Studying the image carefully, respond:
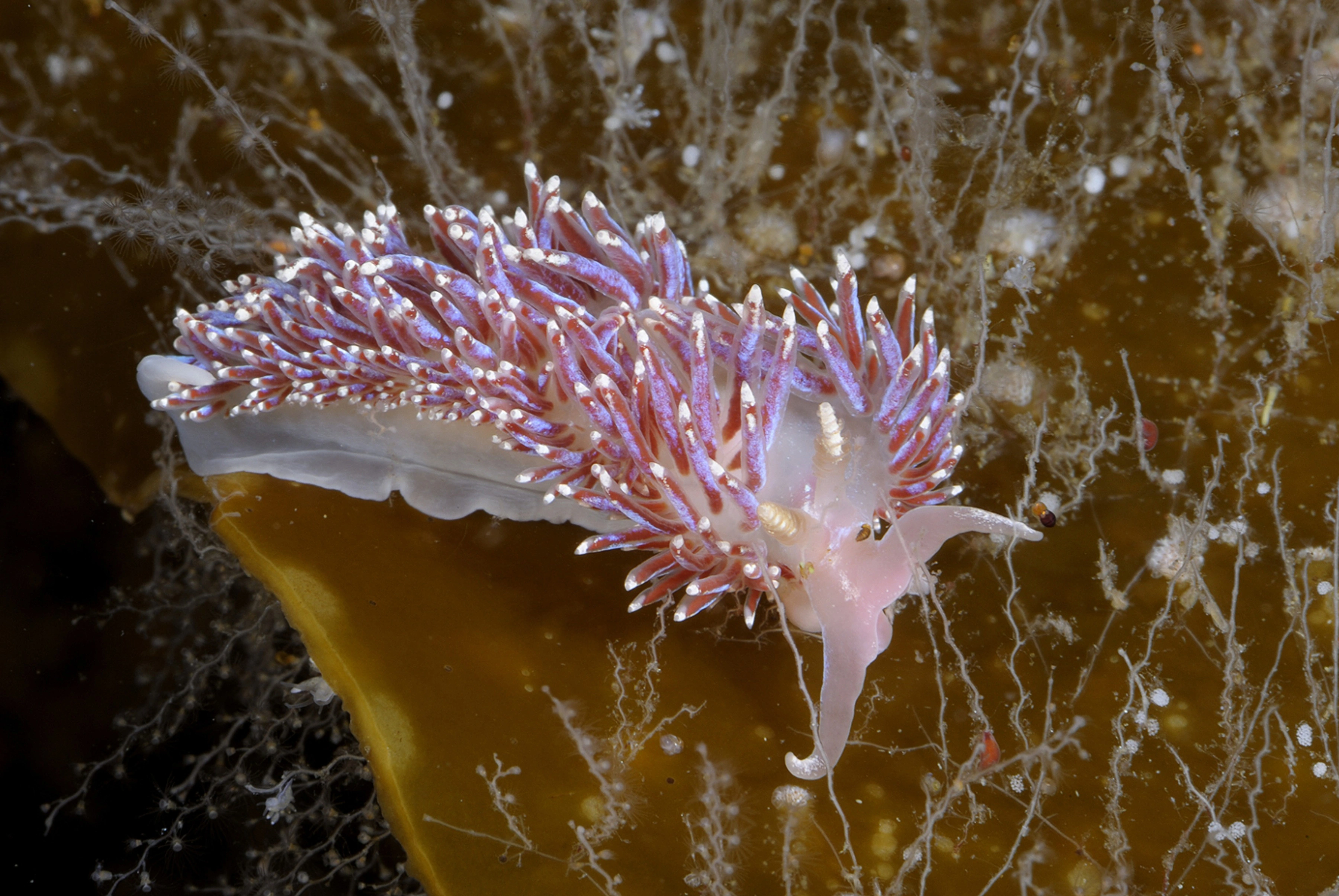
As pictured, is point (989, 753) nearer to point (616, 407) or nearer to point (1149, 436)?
point (1149, 436)

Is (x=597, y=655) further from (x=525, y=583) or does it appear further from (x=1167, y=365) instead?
(x=1167, y=365)

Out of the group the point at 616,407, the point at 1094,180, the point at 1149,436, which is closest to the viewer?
the point at 616,407

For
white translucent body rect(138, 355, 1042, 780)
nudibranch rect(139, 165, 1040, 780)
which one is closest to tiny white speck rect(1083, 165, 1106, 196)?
nudibranch rect(139, 165, 1040, 780)

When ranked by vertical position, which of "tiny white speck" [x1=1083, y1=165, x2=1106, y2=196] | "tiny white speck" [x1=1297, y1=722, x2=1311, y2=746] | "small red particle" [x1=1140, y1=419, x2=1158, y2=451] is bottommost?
"tiny white speck" [x1=1297, y1=722, x2=1311, y2=746]

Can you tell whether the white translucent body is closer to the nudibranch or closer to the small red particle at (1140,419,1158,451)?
the nudibranch

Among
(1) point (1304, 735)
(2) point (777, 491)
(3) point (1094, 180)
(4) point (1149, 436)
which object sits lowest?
(1) point (1304, 735)

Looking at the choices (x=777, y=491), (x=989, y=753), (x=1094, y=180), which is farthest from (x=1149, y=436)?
(x=777, y=491)
